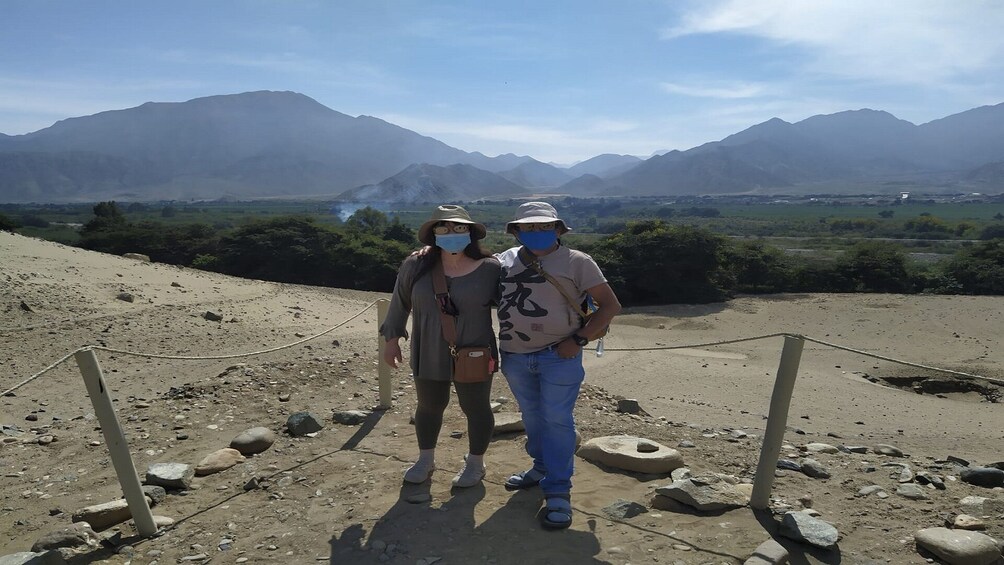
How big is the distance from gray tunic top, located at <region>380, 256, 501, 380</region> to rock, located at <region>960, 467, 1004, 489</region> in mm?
3632

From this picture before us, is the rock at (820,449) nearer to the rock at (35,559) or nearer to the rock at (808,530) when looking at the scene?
the rock at (808,530)

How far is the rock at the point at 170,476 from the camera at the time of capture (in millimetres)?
4379

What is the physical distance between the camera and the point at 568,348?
358 centimetres

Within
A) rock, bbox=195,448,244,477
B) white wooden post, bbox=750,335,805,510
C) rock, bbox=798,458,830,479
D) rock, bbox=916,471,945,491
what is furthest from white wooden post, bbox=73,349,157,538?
rock, bbox=916,471,945,491

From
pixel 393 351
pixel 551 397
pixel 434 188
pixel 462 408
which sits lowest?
pixel 462 408

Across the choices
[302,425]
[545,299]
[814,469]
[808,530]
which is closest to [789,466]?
[814,469]

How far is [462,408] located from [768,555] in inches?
71.0

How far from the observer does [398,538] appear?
11.9 ft

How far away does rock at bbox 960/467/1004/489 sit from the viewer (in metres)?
4.61

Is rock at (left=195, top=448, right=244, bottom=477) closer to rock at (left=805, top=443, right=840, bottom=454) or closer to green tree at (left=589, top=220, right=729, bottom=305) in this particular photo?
rock at (left=805, top=443, right=840, bottom=454)

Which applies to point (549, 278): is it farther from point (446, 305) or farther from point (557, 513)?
point (557, 513)

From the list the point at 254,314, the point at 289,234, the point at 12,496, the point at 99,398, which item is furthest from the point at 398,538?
the point at 289,234

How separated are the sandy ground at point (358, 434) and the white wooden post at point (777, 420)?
0.58ft

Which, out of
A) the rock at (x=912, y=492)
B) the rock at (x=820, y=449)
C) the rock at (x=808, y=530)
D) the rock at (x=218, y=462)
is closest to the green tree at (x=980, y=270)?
the rock at (x=820, y=449)
